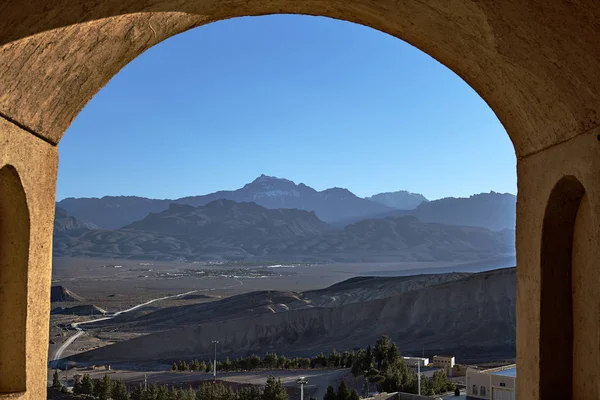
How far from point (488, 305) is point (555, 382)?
191 ft

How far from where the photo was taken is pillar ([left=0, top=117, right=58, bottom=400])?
4.35m

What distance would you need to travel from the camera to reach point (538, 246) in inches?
187

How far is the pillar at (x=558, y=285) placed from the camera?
4.39 m

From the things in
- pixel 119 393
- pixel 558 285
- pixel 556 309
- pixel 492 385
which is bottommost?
pixel 119 393

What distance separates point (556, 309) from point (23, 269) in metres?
3.74

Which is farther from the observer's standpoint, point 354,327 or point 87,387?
point 354,327

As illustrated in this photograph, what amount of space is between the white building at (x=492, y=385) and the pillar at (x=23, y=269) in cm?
2254

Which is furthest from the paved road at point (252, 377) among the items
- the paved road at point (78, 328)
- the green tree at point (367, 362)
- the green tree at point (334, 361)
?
the paved road at point (78, 328)

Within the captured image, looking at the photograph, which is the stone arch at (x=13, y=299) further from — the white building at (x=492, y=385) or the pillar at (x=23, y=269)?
the white building at (x=492, y=385)

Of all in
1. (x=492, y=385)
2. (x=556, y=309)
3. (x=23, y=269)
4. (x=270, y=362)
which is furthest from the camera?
(x=270, y=362)

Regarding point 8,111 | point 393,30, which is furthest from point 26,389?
point 393,30

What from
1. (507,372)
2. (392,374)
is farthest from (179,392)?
(507,372)

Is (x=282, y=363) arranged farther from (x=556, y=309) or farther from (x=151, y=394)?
(x=556, y=309)

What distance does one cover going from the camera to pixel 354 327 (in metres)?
61.3
